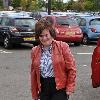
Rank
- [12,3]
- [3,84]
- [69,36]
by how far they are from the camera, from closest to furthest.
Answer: [3,84]
[69,36]
[12,3]

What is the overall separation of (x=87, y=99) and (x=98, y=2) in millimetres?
63423

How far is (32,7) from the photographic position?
3241 inches

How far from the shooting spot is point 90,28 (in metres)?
20.5

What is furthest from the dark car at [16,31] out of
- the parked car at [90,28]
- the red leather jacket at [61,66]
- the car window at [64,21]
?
the red leather jacket at [61,66]

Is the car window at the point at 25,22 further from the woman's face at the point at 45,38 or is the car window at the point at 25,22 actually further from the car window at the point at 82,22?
the woman's face at the point at 45,38

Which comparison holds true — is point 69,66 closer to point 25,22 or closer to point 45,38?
point 45,38

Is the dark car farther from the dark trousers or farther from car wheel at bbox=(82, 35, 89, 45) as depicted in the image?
the dark trousers

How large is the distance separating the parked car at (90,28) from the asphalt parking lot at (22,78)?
4.37m

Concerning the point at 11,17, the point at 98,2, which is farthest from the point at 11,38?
the point at 98,2

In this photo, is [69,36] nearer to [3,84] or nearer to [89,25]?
[89,25]

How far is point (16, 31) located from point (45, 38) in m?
13.3

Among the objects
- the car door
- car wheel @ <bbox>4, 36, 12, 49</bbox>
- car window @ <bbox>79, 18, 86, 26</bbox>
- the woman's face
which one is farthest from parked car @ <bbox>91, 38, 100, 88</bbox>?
car window @ <bbox>79, 18, 86, 26</bbox>

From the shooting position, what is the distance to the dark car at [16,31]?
58.3ft

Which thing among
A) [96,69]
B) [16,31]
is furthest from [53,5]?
[96,69]
